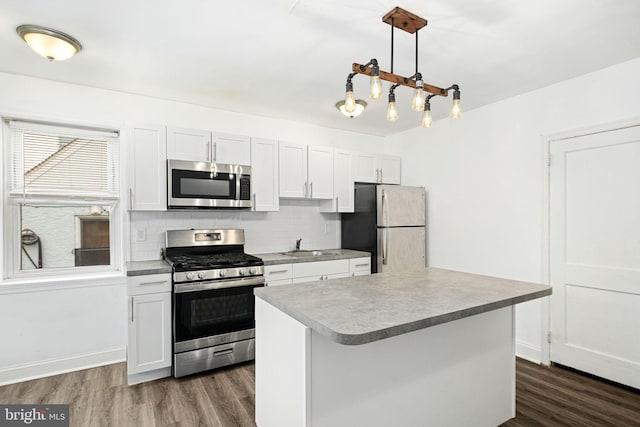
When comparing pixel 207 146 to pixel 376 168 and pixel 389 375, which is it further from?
pixel 389 375

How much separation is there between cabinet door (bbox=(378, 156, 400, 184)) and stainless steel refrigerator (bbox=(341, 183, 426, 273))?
454 millimetres

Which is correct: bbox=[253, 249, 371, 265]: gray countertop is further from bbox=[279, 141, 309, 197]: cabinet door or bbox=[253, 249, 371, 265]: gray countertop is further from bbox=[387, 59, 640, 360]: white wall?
bbox=[387, 59, 640, 360]: white wall

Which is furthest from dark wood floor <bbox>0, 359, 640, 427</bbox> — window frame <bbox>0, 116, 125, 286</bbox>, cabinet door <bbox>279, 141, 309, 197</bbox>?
cabinet door <bbox>279, 141, 309, 197</bbox>

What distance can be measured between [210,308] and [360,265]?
1755mm

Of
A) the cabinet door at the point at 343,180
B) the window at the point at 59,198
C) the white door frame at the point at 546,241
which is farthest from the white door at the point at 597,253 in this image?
the window at the point at 59,198

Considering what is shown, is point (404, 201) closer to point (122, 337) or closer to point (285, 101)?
point (285, 101)

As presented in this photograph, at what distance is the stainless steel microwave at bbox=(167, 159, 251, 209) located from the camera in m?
3.17

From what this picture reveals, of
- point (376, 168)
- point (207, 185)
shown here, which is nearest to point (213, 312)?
point (207, 185)

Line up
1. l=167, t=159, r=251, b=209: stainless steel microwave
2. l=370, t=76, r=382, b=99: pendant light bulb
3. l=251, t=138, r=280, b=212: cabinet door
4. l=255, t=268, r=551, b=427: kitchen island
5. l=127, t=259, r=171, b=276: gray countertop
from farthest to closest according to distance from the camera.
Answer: l=251, t=138, r=280, b=212: cabinet door → l=167, t=159, r=251, b=209: stainless steel microwave → l=127, t=259, r=171, b=276: gray countertop → l=370, t=76, r=382, b=99: pendant light bulb → l=255, t=268, r=551, b=427: kitchen island

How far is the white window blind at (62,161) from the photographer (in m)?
2.95

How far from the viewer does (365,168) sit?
4367mm

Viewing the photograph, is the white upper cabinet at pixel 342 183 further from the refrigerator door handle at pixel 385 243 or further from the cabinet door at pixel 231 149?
the cabinet door at pixel 231 149

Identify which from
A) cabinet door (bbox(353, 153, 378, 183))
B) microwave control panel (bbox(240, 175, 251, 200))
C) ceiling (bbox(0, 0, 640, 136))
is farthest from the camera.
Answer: cabinet door (bbox(353, 153, 378, 183))

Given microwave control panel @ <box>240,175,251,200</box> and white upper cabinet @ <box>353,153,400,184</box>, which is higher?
white upper cabinet @ <box>353,153,400,184</box>
